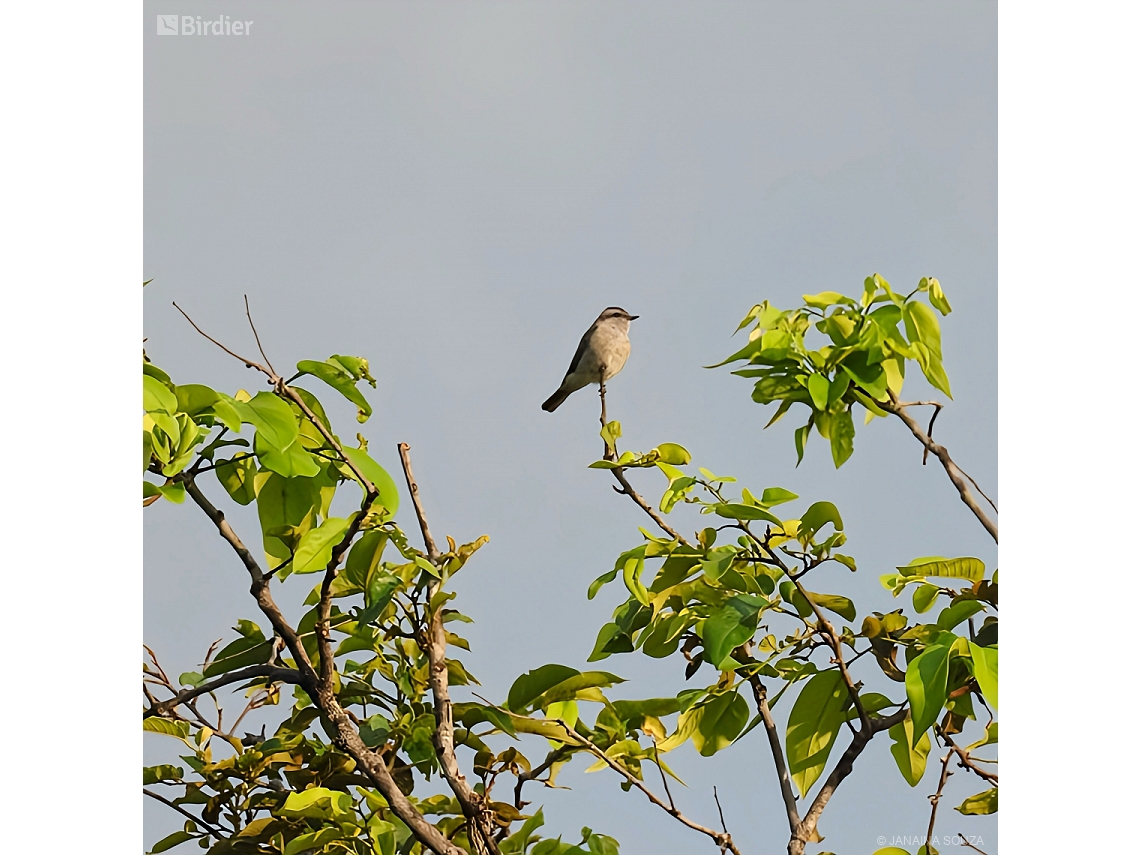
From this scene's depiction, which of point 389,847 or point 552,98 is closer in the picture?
point 389,847

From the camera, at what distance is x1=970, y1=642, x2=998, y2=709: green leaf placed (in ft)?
3.10

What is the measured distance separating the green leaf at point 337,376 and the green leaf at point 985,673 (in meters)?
0.63

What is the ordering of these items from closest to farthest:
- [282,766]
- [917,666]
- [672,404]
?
[917,666], [282,766], [672,404]

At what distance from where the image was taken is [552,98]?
4.11 ft

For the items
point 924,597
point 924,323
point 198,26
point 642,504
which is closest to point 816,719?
point 924,597

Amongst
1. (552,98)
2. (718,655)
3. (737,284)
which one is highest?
(552,98)

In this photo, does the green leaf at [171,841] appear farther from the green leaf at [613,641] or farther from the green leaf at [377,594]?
the green leaf at [613,641]

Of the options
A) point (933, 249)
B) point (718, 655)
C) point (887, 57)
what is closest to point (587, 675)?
point (718, 655)

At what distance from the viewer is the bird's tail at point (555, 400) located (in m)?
1.18

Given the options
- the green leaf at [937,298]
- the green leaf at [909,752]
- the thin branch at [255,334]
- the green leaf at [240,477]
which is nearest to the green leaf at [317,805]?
the green leaf at [240,477]

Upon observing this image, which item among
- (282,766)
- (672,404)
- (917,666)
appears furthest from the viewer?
(672,404)

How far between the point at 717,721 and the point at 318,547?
16.0 inches

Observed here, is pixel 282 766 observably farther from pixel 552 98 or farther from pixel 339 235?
pixel 552 98
